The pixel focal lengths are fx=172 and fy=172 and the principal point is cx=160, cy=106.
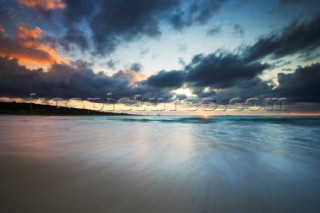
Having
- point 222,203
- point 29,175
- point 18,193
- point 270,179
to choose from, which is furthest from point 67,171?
Answer: point 270,179

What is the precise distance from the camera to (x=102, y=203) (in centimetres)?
254

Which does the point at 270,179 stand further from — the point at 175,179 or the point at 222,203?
the point at 175,179

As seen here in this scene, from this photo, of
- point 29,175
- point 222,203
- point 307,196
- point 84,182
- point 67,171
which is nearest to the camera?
point 222,203

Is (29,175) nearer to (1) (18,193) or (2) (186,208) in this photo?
(1) (18,193)

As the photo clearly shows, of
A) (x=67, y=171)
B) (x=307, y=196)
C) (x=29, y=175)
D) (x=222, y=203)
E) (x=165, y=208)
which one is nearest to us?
(x=165, y=208)

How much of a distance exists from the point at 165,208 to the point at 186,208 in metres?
0.31

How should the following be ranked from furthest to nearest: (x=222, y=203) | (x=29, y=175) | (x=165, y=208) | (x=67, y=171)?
(x=67, y=171)
(x=29, y=175)
(x=222, y=203)
(x=165, y=208)

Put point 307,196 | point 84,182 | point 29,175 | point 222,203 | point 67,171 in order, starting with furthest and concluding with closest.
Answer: point 67,171 → point 29,175 → point 84,182 → point 307,196 → point 222,203

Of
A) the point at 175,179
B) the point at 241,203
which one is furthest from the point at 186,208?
the point at 175,179

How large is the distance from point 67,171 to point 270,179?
15.0 ft

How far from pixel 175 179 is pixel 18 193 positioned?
278 centimetres

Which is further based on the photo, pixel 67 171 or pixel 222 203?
pixel 67 171

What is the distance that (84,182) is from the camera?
3.35 m

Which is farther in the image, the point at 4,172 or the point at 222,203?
the point at 4,172
